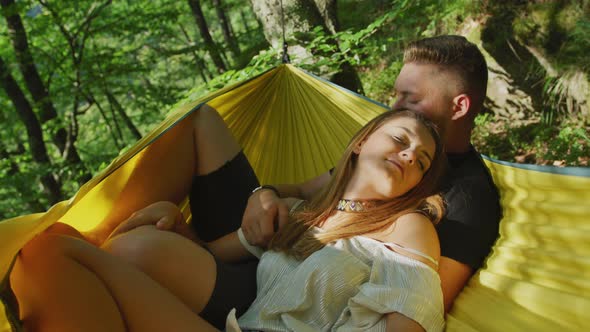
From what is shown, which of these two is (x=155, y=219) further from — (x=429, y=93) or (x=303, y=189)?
(x=429, y=93)

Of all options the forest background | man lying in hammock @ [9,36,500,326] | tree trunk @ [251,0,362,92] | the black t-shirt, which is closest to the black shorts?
man lying in hammock @ [9,36,500,326]

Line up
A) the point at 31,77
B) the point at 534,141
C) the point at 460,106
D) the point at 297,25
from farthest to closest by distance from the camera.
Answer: the point at 31,77 < the point at 534,141 < the point at 297,25 < the point at 460,106

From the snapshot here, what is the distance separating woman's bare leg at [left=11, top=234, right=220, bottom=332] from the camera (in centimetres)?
90

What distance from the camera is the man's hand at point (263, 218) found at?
1312 mm

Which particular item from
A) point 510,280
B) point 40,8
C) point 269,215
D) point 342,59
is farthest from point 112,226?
point 40,8

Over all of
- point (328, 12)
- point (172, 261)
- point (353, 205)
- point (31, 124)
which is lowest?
point (353, 205)

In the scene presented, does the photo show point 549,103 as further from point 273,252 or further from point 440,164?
point 273,252

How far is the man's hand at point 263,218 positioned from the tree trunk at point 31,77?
3325 mm

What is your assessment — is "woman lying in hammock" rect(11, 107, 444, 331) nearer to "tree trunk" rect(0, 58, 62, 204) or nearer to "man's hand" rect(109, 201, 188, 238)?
"man's hand" rect(109, 201, 188, 238)

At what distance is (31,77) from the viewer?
4.50 m

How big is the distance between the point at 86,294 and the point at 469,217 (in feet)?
2.95

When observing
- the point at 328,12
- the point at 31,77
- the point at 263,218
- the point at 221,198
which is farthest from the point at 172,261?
the point at 31,77

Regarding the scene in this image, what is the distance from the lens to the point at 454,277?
3.80 ft

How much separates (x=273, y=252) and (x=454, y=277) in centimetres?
46
